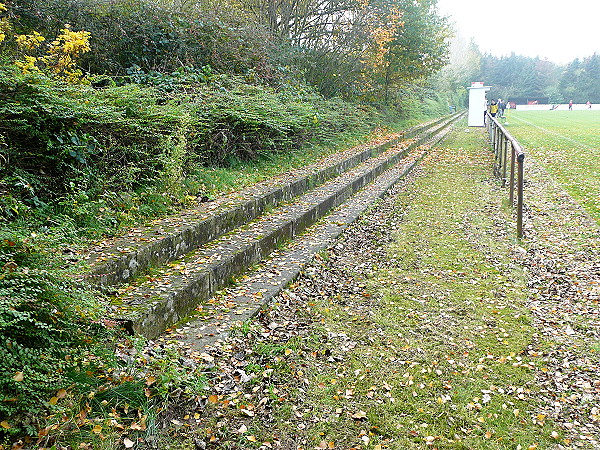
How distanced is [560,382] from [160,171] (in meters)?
4.92

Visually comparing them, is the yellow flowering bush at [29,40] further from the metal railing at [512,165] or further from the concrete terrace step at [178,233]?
the metal railing at [512,165]

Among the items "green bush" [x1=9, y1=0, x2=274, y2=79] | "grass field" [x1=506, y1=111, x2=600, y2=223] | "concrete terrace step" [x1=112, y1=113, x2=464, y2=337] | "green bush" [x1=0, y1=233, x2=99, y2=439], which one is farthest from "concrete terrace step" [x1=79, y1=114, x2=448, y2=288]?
"grass field" [x1=506, y1=111, x2=600, y2=223]

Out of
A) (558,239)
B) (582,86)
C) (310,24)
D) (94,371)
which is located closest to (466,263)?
(558,239)

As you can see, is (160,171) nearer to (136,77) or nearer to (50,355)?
(136,77)

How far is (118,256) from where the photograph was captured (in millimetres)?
4242

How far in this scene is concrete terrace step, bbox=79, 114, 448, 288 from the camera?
13.6 ft

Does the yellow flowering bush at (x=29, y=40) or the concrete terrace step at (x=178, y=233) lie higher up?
the yellow flowering bush at (x=29, y=40)

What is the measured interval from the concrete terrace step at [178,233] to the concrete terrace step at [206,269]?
106 millimetres

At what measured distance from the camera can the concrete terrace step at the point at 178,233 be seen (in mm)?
4133

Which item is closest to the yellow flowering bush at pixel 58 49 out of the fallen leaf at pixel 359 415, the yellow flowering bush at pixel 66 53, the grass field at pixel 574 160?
the yellow flowering bush at pixel 66 53

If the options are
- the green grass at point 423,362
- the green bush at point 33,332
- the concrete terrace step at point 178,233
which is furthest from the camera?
the concrete terrace step at point 178,233

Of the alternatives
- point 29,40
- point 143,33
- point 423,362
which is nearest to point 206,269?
point 423,362

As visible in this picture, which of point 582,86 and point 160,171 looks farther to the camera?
point 582,86

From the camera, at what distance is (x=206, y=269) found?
4.64m
